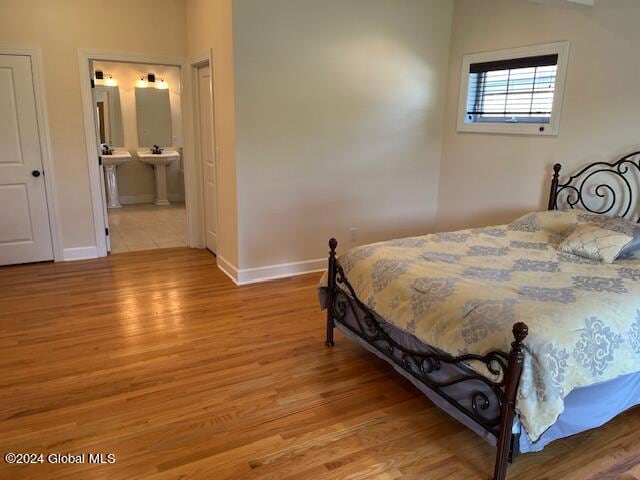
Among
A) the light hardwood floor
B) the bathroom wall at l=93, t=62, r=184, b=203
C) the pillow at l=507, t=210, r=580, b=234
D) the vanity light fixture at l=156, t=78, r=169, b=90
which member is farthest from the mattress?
the vanity light fixture at l=156, t=78, r=169, b=90

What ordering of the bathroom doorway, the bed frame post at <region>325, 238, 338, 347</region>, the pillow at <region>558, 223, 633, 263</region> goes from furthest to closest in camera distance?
1. the bathroom doorway
2. the bed frame post at <region>325, 238, 338, 347</region>
3. the pillow at <region>558, 223, 633, 263</region>

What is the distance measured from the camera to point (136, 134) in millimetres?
8125

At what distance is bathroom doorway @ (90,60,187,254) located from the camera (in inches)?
304

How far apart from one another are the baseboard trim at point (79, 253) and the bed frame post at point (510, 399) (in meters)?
4.51

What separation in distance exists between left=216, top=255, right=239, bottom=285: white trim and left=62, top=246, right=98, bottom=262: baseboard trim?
136cm

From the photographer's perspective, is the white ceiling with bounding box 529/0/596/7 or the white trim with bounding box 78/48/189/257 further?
the white trim with bounding box 78/48/189/257

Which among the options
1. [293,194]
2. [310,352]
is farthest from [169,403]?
[293,194]

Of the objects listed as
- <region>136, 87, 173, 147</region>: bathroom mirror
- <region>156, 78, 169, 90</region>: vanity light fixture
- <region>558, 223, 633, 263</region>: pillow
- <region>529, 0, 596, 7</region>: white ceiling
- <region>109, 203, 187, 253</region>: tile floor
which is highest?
<region>529, 0, 596, 7</region>: white ceiling

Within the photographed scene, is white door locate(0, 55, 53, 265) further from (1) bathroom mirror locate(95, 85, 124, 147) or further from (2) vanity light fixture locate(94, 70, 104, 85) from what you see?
(2) vanity light fixture locate(94, 70, 104, 85)

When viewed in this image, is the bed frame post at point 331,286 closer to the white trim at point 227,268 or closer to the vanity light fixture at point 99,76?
the white trim at point 227,268

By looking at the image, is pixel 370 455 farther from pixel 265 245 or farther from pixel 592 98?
pixel 592 98

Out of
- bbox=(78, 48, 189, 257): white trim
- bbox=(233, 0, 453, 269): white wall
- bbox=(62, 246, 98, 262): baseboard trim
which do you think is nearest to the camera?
bbox=(233, 0, 453, 269): white wall

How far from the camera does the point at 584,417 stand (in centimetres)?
212

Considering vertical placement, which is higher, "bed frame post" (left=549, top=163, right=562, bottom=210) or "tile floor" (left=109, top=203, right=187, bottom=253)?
"bed frame post" (left=549, top=163, right=562, bottom=210)
